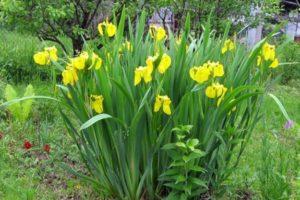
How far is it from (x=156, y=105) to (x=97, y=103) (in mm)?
333

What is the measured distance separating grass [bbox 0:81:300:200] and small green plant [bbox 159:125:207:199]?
1.17 feet

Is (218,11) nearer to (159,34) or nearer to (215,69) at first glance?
(159,34)

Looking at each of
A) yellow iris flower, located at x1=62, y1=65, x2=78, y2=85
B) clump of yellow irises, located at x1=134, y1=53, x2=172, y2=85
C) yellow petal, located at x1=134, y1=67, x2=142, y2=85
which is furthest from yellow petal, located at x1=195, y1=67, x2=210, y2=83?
yellow iris flower, located at x1=62, y1=65, x2=78, y2=85

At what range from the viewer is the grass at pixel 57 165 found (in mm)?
3357

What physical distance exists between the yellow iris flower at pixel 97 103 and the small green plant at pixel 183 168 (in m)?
0.41

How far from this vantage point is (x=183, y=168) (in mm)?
2963

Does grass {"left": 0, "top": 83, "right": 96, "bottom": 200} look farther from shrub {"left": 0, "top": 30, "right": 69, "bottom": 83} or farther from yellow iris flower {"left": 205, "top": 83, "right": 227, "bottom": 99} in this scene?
shrub {"left": 0, "top": 30, "right": 69, "bottom": 83}

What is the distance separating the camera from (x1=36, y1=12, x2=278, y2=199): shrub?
2.87m

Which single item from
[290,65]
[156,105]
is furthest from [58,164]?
[290,65]

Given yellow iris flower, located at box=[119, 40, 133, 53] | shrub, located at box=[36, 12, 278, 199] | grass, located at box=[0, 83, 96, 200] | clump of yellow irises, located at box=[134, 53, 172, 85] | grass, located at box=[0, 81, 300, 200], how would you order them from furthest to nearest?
grass, located at box=[0, 83, 96, 200] → grass, located at box=[0, 81, 300, 200] → yellow iris flower, located at box=[119, 40, 133, 53] → shrub, located at box=[36, 12, 278, 199] → clump of yellow irises, located at box=[134, 53, 172, 85]

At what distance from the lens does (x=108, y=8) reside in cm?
742

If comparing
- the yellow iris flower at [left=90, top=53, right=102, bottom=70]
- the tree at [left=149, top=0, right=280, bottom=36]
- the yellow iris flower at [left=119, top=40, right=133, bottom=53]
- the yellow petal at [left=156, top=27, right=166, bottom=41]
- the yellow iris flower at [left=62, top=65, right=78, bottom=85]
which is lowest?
the tree at [left=149, top=0, right=280, bottom=36]

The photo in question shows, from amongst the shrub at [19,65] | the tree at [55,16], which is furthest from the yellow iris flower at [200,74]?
the shrub at [19,65]

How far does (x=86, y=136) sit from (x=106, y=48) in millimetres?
541
